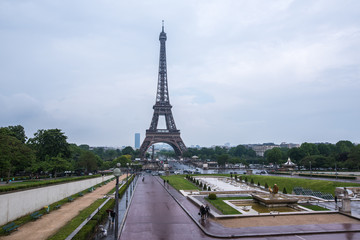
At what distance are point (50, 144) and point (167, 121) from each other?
235 feet

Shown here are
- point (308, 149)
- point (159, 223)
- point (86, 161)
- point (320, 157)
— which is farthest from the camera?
point (308, 149)

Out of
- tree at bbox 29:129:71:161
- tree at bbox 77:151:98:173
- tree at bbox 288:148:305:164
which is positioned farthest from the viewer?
tree at bbox 288:148:305:164

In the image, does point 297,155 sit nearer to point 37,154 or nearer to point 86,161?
point 86,161

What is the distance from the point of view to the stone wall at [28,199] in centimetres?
2018

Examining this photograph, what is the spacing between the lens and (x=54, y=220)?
2152 cm

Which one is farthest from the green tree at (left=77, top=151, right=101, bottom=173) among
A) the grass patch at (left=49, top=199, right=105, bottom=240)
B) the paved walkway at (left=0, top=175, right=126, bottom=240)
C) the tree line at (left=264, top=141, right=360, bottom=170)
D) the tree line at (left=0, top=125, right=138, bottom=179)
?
the tree line at (left=264, top=141, right=360, bottom=170)

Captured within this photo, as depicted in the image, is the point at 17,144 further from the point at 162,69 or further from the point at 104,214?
the point at 162,69

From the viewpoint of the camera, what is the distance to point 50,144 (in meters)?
56.8

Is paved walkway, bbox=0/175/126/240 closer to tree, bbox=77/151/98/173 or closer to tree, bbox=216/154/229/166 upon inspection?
tree, bbox=77/151/98/173

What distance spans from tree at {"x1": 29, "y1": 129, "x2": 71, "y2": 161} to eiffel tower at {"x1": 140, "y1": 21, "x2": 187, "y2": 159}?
2321 inches

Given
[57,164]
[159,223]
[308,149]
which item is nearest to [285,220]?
[159,223]

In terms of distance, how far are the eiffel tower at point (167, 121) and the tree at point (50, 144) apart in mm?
58961

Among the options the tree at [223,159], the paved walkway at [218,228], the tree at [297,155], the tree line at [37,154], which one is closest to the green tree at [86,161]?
the tree line at [37,154]

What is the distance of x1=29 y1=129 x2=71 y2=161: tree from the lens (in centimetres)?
5691
